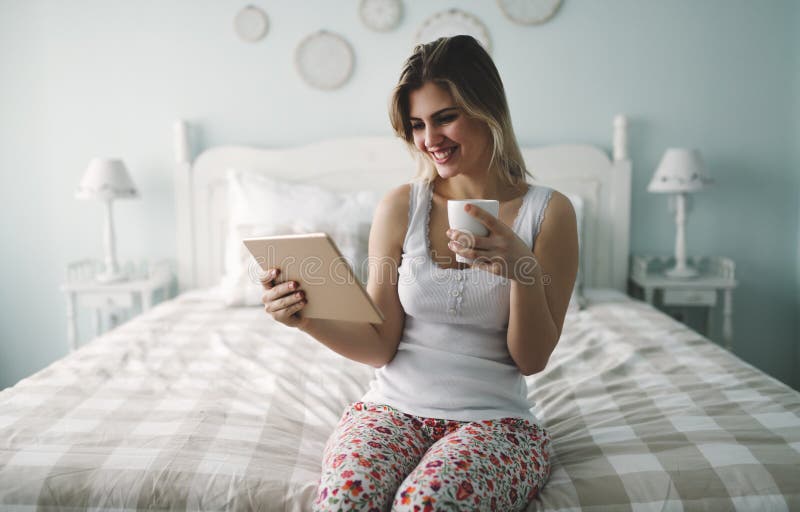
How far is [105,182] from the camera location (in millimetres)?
2666

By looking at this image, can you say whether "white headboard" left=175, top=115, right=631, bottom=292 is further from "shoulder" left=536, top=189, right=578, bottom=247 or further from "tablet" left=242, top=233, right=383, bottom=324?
"tablet" left=242, top=233, right=383, bottom=324

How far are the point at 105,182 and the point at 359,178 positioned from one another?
44.5 inches

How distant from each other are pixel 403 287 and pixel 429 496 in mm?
455

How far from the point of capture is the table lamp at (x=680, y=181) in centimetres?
259

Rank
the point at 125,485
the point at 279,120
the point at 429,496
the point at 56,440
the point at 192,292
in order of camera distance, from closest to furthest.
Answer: the point at 429,496 < the point at 125,485 < the point at 56,440 < the point at 192,292 < the point at 279,120

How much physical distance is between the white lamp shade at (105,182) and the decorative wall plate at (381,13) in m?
1.33

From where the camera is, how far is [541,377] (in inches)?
65.5

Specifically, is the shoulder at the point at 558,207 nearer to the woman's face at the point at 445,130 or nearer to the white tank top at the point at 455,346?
the white tank top at the point at 455,346

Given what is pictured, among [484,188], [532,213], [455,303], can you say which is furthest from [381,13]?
[455,303]

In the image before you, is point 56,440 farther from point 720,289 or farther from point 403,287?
point 720,289

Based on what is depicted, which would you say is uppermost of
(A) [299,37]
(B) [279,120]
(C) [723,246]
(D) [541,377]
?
(A) [299,37]

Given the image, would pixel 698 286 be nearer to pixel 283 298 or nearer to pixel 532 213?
pixel 532 213

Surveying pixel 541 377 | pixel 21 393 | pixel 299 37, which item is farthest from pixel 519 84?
pixel 21 393

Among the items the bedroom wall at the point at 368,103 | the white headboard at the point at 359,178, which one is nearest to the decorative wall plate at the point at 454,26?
the bedroom wall at the point at 368,103
